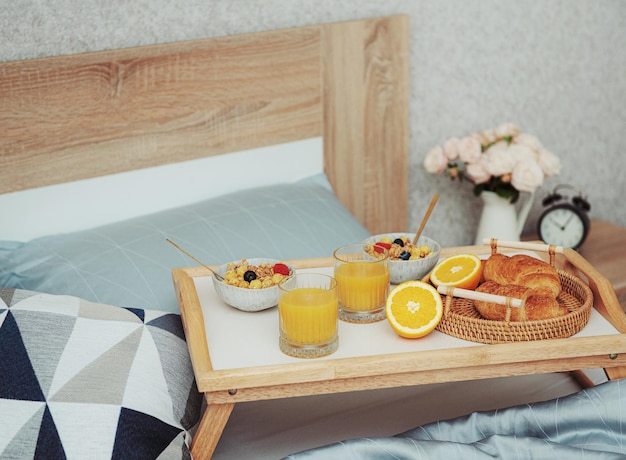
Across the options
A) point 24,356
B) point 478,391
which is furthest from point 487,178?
point 24,356

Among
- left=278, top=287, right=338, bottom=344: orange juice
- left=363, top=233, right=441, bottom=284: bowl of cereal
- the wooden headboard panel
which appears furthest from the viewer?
the wooden headboard panel

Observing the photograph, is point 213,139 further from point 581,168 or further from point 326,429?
point 581,168

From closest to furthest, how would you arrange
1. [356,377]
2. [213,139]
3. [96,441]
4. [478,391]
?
1. [96,441]
2. [356,377]
3. [478,391]
4. [213,139]

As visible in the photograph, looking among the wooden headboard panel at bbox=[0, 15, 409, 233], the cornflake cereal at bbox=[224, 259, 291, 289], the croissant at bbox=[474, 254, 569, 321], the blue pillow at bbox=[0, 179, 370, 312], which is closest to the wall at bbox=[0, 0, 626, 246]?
the wooden headboard panel at bbox=[0, 15, 409, 233]

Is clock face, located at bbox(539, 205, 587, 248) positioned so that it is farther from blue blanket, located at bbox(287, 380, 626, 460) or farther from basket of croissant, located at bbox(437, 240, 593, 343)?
blue blanket, located at bbox(287, 380, 626, 460)

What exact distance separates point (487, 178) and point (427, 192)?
0.28 meters

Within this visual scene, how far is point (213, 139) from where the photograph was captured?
6.38 feet

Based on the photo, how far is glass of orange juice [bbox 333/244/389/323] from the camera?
1.30 metres

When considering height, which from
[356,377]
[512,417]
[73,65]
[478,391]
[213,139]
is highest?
[73,65]

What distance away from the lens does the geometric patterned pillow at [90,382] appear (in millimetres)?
1073

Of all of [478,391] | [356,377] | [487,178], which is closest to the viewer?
[356,377]

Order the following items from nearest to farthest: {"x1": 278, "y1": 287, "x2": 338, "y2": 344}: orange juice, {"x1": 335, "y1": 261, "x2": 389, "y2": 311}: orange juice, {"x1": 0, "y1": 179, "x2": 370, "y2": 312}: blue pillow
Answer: {"x1": 278, "y1": 287, "x2": 338, "y2": 344}: orange juice
{"x1": 335, "y1": 261, "x2": 389, "y2": 311}: orange juice
{"x1": 0, "y1": 179, "x2": 370, "y2": 312}: blue pillow

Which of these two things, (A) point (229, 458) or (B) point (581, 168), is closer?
(A) point (229, 458)

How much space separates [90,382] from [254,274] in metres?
0.34
